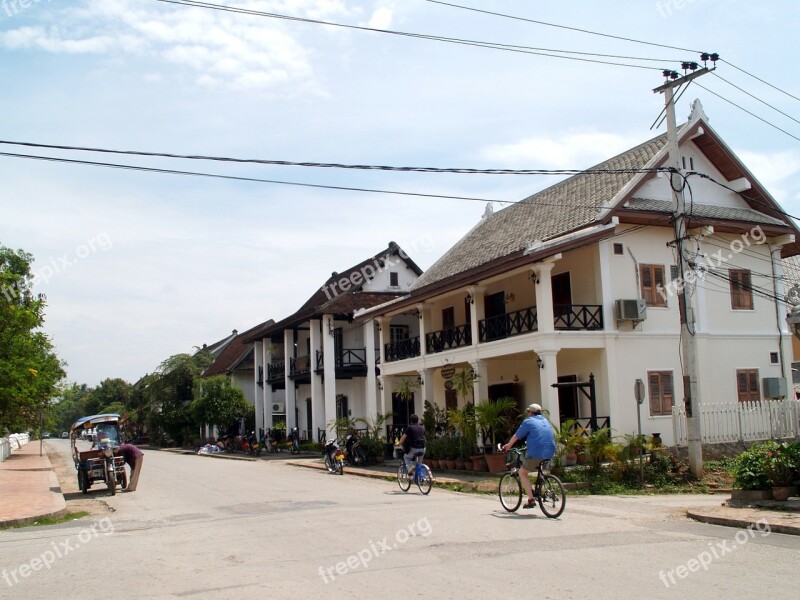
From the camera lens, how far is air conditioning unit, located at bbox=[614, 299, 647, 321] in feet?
70.6

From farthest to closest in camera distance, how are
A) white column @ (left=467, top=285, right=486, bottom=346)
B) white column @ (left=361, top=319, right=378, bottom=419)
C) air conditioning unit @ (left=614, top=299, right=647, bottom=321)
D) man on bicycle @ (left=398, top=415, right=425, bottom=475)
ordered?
white column @ (left=361, top=319, right=378, bottom=419) → white column @ (left=467, top=285, right=486, bottom=346) → air conditioning unit @ (left=614, top=299, right=647, bottom=321) → man on bicycle @ (left=398, top=415, right=425, bottom=475)

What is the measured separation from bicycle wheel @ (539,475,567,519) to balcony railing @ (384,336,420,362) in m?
17.1

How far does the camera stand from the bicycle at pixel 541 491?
12469 mm

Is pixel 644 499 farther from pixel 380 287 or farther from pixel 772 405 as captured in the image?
pixel 380 287

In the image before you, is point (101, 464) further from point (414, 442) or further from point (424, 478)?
point (424, 478)

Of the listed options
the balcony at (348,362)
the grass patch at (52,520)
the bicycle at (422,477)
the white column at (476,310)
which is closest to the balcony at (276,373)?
the balcony at (348,362)

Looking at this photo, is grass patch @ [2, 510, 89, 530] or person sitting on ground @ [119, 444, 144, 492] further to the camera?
person sitting on ground @ [119, 444, 144, 492]

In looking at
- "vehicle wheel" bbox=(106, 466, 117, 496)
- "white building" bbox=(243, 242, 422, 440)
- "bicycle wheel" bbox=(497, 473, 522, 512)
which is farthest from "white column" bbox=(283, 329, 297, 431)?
"bicycle wheel" bbox=(497, 473, 522, 512)

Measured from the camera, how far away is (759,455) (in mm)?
13820

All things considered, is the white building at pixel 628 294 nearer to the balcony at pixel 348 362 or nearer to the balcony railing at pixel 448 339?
the balcony railing at pixel 448 339

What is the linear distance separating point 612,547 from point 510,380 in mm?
16507

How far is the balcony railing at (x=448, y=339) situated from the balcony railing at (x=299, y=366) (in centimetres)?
1203

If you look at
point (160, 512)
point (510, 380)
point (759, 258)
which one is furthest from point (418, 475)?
point (759, 258)

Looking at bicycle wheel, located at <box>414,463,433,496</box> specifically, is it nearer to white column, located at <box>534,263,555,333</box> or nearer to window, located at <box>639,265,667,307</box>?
white column, located at <box>534,263,555,333</box>
